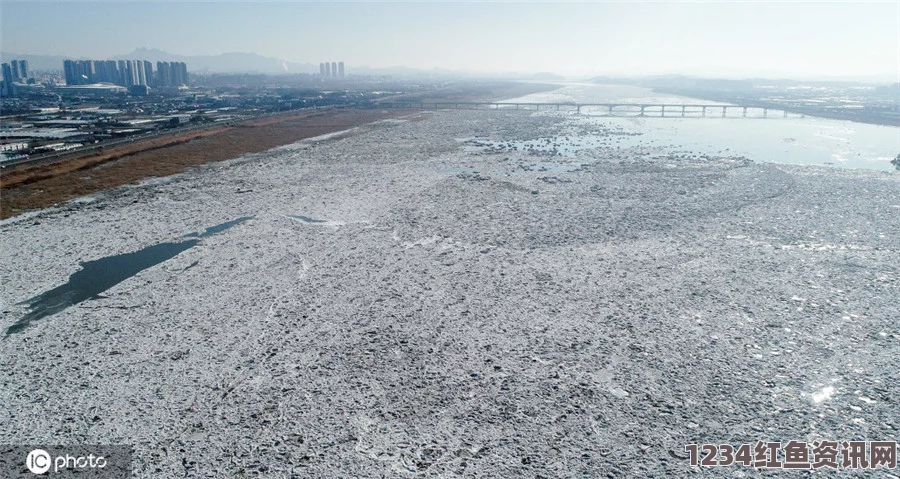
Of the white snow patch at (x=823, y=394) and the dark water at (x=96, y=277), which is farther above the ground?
the dark water at (x=96, y=277)

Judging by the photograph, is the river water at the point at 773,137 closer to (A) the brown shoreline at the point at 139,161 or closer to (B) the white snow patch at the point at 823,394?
(B) the white snow patch at the point at 823,394

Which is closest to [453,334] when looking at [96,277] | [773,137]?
[96,277]


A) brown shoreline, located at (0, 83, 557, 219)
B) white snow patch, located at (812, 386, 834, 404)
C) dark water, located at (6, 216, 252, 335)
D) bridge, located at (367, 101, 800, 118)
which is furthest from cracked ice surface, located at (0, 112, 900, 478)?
bridge, located at (367, 101, 800, 118)

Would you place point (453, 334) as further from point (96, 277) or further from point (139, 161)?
point (139, 161)

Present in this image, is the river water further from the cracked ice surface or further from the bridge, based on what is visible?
the cracked ice surface

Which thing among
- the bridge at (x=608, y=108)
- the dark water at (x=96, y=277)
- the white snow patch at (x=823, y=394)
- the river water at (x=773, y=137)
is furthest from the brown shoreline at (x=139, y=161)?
the river water at (x=773, y=137)

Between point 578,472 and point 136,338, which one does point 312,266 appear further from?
point 578,472
